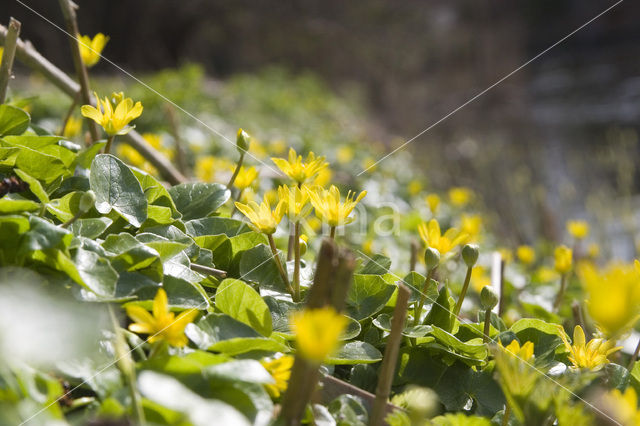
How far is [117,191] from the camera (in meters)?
0.65

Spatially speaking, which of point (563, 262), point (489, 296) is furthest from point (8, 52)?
point (563, 262)

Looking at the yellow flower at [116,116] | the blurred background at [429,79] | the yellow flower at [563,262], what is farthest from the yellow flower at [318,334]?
the blurred background at [429,79]

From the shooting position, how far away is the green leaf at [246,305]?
1.82 feet

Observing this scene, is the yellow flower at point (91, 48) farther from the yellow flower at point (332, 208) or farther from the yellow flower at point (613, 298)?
the yellow flower at point (613, 298)

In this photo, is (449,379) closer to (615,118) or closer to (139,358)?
(139,358)

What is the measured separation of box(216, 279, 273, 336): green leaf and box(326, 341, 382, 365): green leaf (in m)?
0.07

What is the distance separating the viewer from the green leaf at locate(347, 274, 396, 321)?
646mm

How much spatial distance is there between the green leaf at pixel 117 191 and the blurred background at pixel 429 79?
211 cm

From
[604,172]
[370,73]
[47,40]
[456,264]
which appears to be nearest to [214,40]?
[370,73]

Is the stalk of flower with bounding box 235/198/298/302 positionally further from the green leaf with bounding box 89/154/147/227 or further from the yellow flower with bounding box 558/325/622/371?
the yellow flower with bounding box 558/325/622/371

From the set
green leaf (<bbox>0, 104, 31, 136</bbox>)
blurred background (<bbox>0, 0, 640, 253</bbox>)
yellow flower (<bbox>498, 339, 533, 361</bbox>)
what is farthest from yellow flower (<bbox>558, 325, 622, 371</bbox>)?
blurred background (<bbox>0, 0, 640, 253</bbox>)

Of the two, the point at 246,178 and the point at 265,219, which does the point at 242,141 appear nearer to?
the point at 246,178

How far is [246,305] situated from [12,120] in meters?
0.42

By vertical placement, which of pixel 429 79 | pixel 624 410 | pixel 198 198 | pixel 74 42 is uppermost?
pixel 429 79
